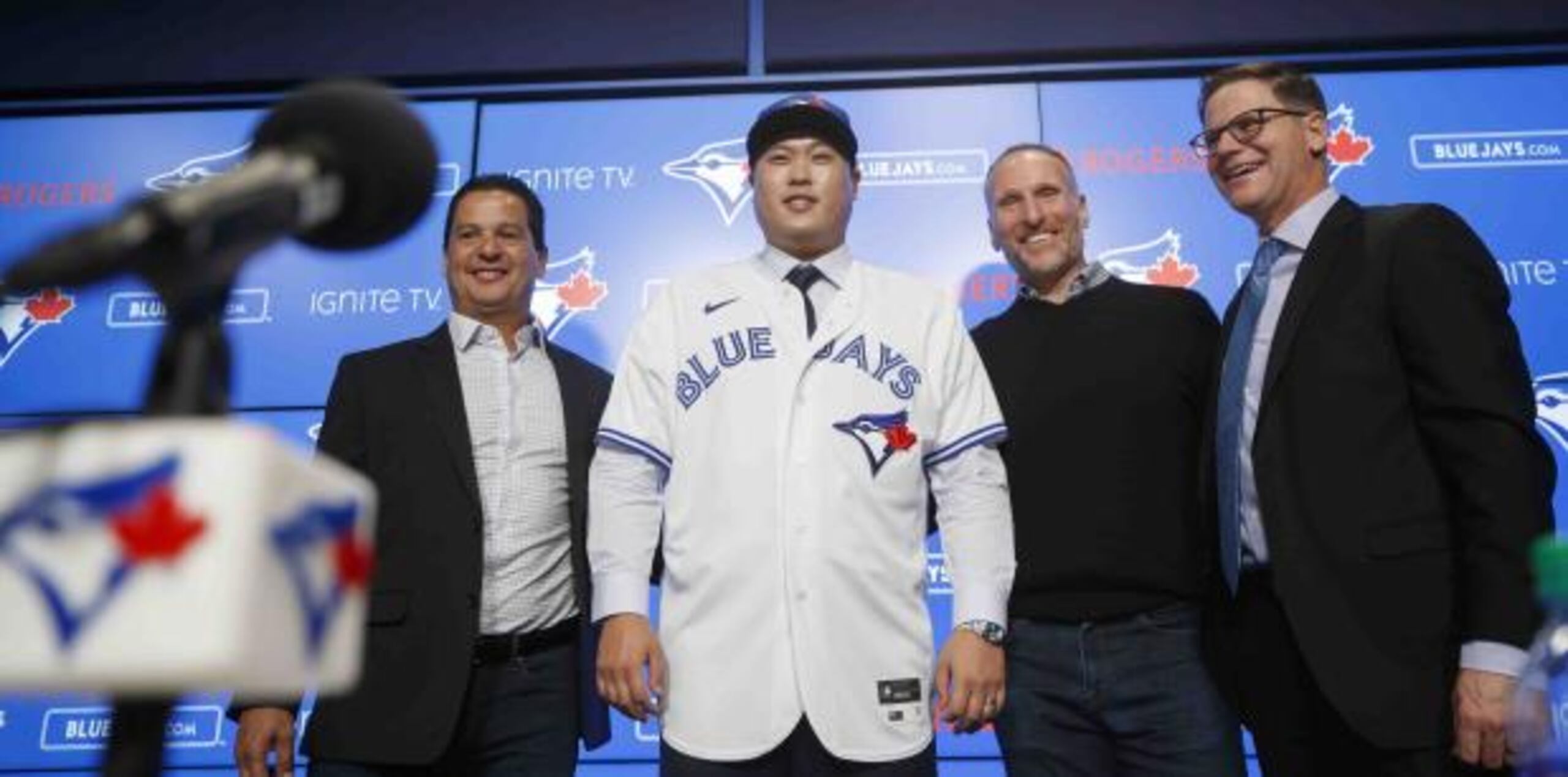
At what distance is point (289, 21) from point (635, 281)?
1532 mm

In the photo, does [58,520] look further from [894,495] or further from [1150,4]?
[1150,4]

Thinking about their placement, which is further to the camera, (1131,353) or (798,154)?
(1131,353)

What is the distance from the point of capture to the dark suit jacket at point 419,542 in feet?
5.89

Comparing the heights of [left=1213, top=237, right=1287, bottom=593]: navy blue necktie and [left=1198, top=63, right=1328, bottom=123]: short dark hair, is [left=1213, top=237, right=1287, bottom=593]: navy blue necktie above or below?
below

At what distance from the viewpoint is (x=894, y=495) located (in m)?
1.65

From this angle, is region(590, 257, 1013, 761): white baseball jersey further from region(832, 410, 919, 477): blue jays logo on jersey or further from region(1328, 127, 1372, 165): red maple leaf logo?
region(1328, 127, 1372, 165): red maple leaf logo

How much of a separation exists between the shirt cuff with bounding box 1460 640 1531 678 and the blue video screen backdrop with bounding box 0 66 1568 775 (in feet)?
5.43

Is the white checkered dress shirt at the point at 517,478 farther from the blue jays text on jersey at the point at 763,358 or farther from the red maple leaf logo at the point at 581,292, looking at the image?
the red maple leaf logo at the point at 581,292

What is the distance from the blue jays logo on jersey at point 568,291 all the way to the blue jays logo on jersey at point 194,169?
1.09 meters

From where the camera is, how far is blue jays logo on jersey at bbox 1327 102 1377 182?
10.8 feet

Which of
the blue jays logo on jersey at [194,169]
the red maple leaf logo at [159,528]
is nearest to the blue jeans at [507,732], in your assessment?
the red maple leaf logo at [159,528]

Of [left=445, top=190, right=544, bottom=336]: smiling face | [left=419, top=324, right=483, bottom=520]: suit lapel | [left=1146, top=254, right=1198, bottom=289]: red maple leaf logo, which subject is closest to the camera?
[left=419, top=324, right=483, bottom=520]: suit lapel

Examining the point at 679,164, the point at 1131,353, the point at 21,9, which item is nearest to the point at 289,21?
the point at 21,9

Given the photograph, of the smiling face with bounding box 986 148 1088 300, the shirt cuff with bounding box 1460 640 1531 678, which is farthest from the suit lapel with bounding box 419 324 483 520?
the shirt cuff with bounding box 1460 640 1531 678
